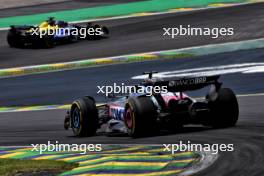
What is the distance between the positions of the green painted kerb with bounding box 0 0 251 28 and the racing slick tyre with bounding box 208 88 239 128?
27.1 metres

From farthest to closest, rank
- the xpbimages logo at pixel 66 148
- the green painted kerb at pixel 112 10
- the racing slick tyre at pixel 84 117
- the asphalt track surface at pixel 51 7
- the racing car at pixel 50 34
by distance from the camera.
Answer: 1. the asphalt track surface at pixel 51 7
2. the green painted kerb at pixel 112 10
3. the racing car at pixel 50 34
4. the racing slick tyre at pixel 84 117
5. the xpbimages logo at pixel 66 148

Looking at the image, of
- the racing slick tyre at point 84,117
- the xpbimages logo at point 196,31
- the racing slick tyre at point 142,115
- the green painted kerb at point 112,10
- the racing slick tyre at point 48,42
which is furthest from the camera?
the green painted kerb at point 112,10

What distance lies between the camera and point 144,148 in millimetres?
15734

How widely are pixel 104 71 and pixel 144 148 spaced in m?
15.4

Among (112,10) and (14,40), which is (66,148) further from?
(112,10)

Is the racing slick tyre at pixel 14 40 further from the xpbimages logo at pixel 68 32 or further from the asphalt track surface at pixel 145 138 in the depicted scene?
the asphalt track surface at pixel 145 138

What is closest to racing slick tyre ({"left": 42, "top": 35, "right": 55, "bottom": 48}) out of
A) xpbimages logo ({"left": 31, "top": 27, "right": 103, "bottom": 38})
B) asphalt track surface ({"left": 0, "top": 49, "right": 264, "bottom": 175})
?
xpbimages logo ({"left": 31, "top": 27, "right": 103, "bottom": 38})

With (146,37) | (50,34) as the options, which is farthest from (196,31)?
(50,34)

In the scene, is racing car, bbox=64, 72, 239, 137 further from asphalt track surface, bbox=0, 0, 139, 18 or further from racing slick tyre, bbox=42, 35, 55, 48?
asphalt track surface, bbox=0, 0, 139, 18

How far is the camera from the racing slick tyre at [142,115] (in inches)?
659

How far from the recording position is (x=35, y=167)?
14.3m

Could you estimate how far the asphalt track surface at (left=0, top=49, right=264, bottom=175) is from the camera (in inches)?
564

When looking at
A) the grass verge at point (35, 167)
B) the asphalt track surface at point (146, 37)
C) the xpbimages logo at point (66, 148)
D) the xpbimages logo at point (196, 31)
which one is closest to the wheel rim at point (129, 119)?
the xpbimages logo at point (66, 148)

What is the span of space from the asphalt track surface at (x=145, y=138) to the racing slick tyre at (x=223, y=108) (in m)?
0.23
